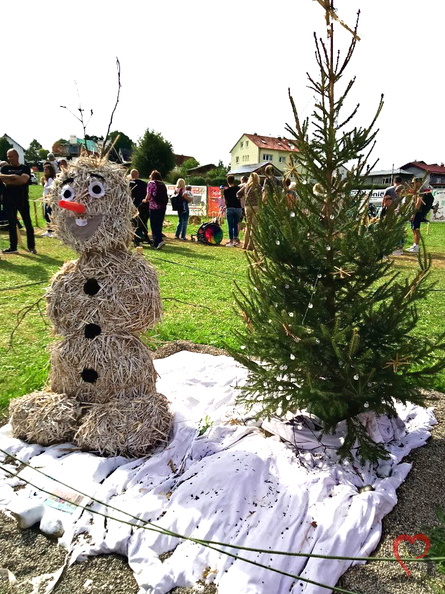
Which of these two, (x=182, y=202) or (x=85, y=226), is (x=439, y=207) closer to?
(x=182, y=202)

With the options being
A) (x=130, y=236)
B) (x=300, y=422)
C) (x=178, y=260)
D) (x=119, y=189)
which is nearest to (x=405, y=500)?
(x=300, y=422)

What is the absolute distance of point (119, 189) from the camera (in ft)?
10.00

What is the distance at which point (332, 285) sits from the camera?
2.93 meters

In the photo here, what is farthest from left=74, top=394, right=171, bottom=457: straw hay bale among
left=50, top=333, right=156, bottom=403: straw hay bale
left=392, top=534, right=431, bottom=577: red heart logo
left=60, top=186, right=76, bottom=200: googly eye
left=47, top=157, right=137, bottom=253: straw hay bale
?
left=392, top=534, right=431, bottom=577: red heart logo

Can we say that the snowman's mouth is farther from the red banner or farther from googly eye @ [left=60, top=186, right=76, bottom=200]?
the red banner

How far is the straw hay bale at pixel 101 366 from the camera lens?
3102mm

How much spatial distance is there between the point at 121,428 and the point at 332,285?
5.50 feet

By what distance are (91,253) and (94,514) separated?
167 cm

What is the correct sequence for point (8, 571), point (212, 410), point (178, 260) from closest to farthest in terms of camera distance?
point (8, 571), point (212, 410), point (178, 260)

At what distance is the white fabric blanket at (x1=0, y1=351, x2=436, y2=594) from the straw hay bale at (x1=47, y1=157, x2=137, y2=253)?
4.70ft

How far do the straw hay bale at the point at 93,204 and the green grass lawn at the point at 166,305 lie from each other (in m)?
0.25

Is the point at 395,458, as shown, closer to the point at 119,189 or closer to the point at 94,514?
the point at 94,514

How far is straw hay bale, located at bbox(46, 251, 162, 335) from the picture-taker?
307cm

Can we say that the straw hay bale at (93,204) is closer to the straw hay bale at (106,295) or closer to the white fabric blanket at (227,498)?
the straw hay bale at (106,295)
